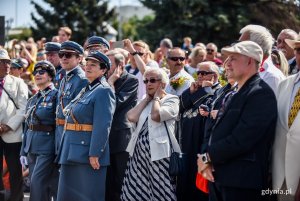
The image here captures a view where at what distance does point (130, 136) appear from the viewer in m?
8.16

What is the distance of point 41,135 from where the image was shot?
8008 mm

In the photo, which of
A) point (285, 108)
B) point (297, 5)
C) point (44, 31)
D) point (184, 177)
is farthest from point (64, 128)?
point (44, 31)

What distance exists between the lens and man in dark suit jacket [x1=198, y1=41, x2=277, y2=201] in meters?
5.14

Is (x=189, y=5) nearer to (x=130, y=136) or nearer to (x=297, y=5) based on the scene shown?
(x=297, y=5)

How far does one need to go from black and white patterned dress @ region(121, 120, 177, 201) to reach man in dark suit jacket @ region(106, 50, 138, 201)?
50cm

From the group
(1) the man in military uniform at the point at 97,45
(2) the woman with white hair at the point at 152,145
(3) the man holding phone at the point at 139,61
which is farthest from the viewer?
(3) the man holding phone at the point at 139,61

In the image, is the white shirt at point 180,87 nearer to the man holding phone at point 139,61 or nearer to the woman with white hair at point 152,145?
the man holding phone at point 139,61

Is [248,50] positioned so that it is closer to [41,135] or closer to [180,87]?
[180,87]

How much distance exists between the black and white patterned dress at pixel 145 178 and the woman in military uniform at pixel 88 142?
1.37 feet

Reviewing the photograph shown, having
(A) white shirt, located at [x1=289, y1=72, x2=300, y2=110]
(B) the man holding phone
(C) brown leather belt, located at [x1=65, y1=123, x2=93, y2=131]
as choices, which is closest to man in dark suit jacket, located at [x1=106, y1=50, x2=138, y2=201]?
(B) the man holding phone

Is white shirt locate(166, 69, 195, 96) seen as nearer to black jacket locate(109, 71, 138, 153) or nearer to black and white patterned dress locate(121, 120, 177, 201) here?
black jacket locate(109, 71, 138, 153)

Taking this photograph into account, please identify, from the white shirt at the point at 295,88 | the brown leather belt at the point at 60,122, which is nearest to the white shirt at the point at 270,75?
the white shirt at the point at 295,88

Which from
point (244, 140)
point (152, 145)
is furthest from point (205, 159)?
point (152, 145)

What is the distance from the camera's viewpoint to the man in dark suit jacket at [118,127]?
26.2 feet
